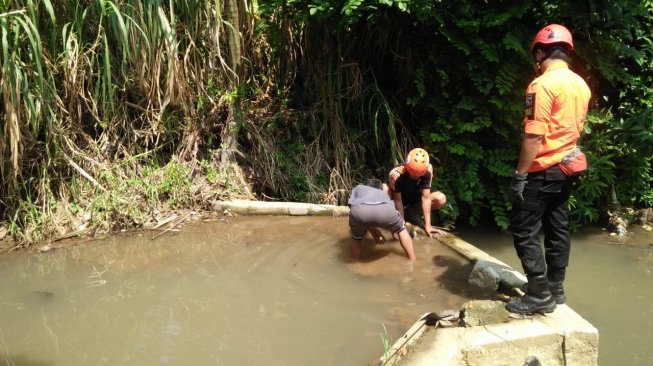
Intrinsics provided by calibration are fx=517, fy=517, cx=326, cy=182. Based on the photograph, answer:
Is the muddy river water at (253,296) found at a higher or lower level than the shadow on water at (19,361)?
higher

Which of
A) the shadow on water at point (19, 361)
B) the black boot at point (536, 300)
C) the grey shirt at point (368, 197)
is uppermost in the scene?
the grey shirt at point (368, 197)

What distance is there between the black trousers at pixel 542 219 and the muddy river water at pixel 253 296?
1.94 feet

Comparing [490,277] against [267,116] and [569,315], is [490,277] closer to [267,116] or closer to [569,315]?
[569,315]

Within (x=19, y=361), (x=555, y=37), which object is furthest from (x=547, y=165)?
(x=19, y=361)

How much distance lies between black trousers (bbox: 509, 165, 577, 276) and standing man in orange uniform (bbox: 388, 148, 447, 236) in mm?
1355

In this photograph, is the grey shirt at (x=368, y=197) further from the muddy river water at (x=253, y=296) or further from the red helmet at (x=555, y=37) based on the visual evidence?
the red helmet at (x=555, y=37)

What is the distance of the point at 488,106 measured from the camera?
505 cm

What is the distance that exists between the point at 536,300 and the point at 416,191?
6.39 feet

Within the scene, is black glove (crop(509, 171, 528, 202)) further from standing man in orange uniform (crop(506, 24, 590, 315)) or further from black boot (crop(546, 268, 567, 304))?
black boot (crop(546, 268, 567, 304))

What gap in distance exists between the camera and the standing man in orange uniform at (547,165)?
2.88 metres

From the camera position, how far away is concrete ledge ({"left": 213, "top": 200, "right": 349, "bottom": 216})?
528 cm

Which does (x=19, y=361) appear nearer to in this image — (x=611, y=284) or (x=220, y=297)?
(x=220, y=297)

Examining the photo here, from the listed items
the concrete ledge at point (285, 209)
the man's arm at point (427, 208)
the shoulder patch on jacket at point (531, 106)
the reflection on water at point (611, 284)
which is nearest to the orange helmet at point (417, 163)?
the man's arm at point (427, 208)

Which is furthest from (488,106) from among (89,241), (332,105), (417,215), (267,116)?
(89,241)
